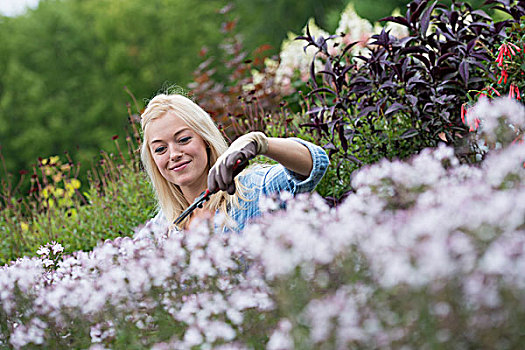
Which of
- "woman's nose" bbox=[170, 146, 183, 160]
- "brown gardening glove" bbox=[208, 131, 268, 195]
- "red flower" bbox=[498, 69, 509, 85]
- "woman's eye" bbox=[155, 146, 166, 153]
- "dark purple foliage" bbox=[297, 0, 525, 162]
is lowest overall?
"brown gardening glove" bbox=[208, 131, 268, 195]

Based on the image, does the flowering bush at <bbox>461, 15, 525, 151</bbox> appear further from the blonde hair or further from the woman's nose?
the woman's nose

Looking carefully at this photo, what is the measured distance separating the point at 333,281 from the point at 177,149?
157 cm

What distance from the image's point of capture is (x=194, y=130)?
265 cm

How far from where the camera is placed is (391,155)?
9.93 feet

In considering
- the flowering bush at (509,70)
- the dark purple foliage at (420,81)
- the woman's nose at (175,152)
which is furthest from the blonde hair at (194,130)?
the flowering bush at (509,70)

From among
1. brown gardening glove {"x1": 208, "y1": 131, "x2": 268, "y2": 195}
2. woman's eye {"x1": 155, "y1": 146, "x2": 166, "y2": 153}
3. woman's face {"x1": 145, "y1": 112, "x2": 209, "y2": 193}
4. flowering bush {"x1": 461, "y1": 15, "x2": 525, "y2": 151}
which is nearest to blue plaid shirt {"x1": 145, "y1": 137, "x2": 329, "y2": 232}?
woman's face {"x1": 145, "y1": 112, "x2": 209, "y2": 193}

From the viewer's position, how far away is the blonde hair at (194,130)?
2643 millimetres

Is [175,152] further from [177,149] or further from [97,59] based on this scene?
[97,59]

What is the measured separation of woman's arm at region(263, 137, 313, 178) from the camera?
2113 millimetres

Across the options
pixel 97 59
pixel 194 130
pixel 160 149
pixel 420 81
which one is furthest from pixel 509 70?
pixel 97 59

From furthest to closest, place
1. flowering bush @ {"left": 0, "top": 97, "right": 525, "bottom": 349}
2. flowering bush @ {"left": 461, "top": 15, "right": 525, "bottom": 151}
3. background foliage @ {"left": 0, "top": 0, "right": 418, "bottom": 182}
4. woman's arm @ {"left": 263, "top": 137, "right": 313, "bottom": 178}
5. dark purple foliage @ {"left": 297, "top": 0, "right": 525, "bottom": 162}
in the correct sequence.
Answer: background foliage @ {"left": 0, "top": 0, "right": 418, "bottom": 182}
dark purple foliage @ {"left": 297, "top": 0, "right": 525, "bottom": 162}
flowering bush @ {"left": 461, "top": 15, "right": 525, "bottom": 151}
woman's arm @ {"left": 263, "top": 137, "right": 313, "bottom": 178}
flowering bush @ {"left": 0, "top": 97, "right": 525, "bottom": 349}

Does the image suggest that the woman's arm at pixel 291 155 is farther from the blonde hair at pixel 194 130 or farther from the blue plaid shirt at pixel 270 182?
the blonde hair at pixel 194 130

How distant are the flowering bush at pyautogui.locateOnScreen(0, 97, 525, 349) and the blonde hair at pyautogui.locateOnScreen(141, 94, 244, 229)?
0.97 metres

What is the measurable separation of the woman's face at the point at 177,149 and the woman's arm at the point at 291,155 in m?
0.54
